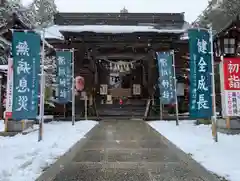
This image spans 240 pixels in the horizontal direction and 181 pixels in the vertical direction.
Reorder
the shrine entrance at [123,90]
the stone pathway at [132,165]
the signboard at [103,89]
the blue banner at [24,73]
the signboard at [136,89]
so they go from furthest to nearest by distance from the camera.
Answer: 1. the signboard at [136,89]
2. the signboard at [103,89]
3. the shrine entrance at [123,90]
4. the blue banner at [24,73]
5. the stone pathway at [132,165]

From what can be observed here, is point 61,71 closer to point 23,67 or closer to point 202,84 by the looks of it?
point 23,67

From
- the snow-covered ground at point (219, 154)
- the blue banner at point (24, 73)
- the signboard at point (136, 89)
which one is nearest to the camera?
the snow-covered ground at point (219, 154)

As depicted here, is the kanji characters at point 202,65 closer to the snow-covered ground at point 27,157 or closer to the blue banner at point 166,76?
the snow-covered ground at point 27,157

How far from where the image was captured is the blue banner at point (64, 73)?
58.4ft

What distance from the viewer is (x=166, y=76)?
18328mm

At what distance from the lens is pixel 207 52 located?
1041 centimetres

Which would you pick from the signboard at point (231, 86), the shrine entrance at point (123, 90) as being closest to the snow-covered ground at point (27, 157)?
the signboard at point (231, 86)

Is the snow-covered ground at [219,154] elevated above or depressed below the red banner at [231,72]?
below

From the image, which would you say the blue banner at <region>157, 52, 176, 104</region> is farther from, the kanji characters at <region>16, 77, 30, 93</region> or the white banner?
the kanji characters at <region>16, 77, 30, 93</region>

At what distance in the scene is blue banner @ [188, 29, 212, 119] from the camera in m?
10.4

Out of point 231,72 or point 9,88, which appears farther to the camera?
point 9,88

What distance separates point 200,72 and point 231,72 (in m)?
2.11

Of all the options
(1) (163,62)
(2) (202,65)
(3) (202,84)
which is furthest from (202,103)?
(1) (163,62)

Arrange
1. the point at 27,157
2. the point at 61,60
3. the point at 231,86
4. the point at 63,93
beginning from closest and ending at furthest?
the point at 27,157 → the point at 231,86 → the point at 61,60 → the point at 63,93
